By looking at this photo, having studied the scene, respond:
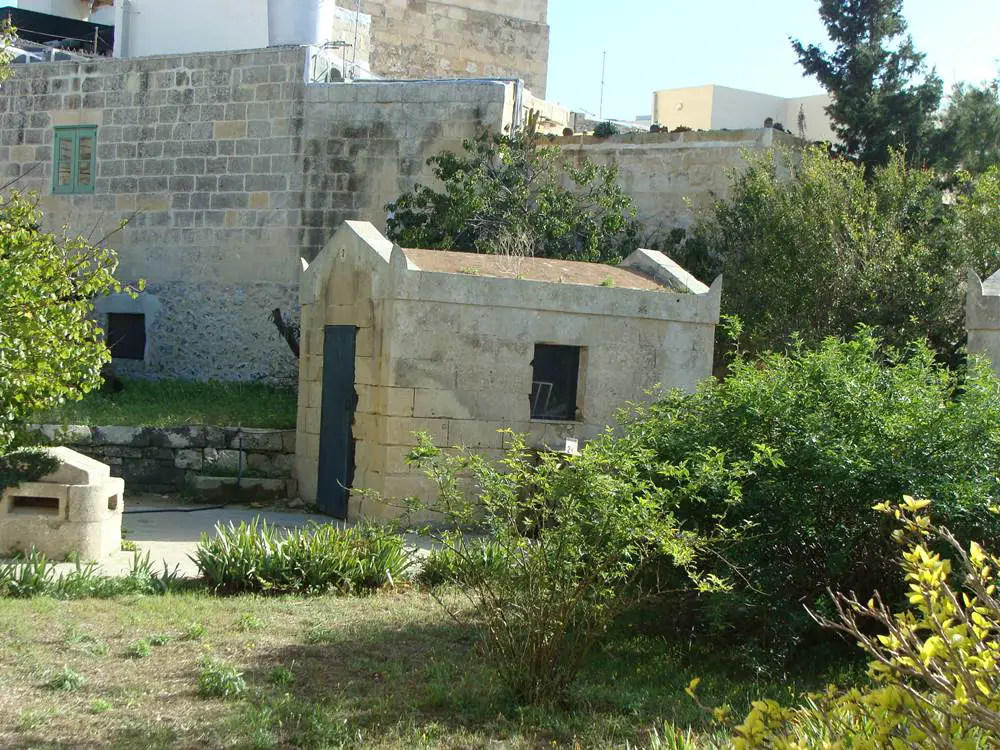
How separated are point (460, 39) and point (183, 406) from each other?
14403mm

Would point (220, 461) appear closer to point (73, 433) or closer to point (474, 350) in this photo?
point (73, 433)

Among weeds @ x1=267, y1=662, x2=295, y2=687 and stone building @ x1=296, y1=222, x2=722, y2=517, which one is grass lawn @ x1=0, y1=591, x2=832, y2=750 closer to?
weeds @ x1=267, y1=662, x2=295, y2=687

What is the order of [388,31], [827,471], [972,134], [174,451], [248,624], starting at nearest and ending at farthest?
[827,471]
[248,624]
[174,451]
[972,134]
[388,31]

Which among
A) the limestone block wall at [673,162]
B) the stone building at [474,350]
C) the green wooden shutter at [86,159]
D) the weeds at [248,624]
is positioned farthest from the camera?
the green wooden shutter at [86,159]

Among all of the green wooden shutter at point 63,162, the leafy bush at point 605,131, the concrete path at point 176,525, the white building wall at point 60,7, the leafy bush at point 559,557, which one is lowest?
the concrete path at point 176,525

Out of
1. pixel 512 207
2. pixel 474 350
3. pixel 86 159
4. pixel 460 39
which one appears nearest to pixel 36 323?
pixel 474 350

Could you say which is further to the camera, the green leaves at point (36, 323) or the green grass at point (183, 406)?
the green grass at point (183, 406)

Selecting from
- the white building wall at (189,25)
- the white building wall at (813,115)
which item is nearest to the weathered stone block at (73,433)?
the white building wall at (189,25)

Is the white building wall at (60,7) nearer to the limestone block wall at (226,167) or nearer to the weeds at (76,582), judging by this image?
the limestone block wall at (226,167)

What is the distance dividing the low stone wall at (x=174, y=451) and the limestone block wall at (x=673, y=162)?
743 cm

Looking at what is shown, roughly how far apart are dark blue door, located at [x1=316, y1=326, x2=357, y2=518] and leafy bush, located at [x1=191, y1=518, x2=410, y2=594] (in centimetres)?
321

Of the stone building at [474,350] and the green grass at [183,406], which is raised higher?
the stone building at [474,350]

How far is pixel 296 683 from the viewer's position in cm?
613

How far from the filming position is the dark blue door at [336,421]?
39.4ft
